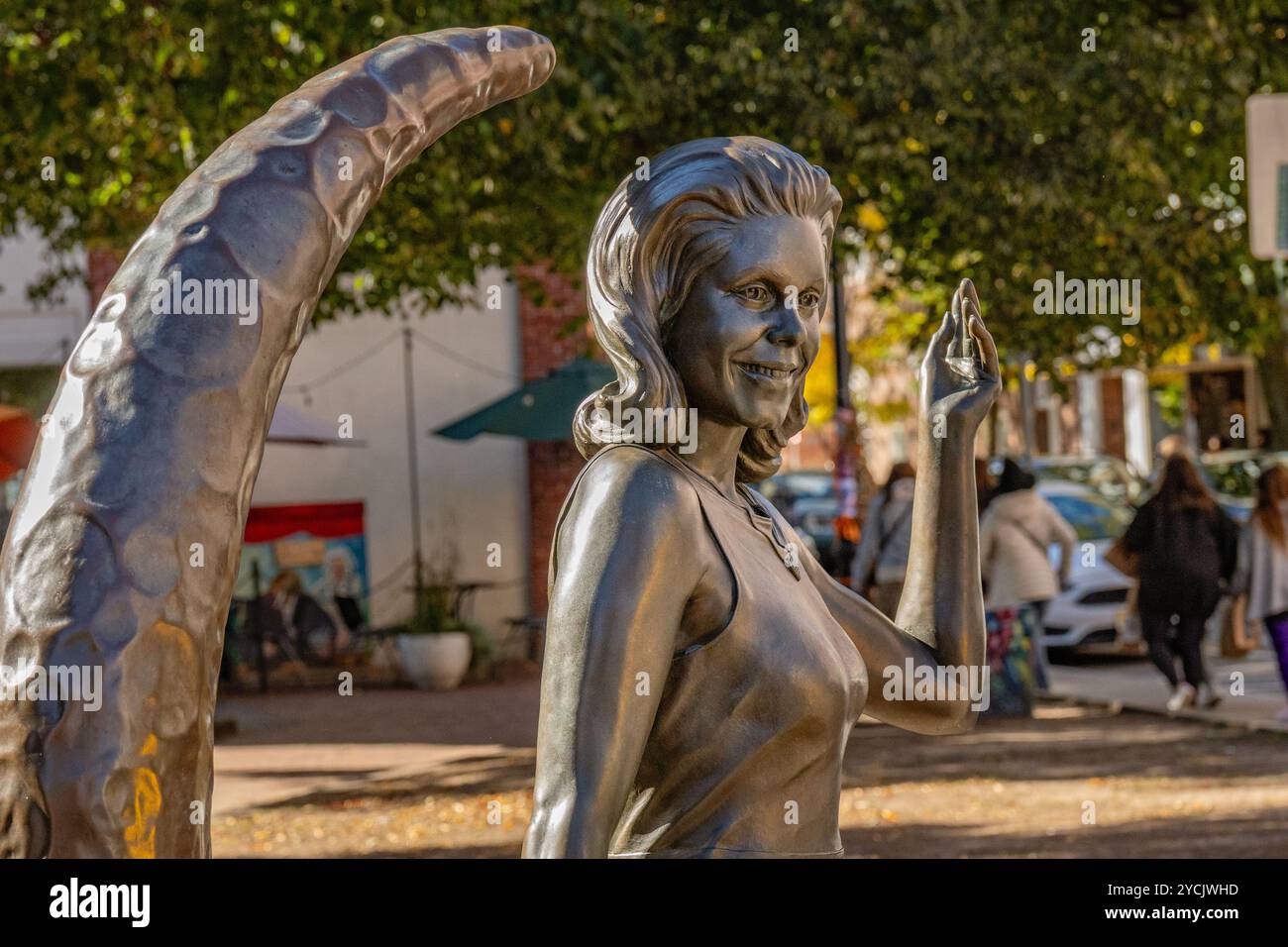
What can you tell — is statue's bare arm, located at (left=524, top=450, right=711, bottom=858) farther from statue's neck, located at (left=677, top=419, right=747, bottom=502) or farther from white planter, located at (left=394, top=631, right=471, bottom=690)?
white planter, located at (left=394, top=631, right=471, bottom=690)

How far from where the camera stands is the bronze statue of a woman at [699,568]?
68.9 inches

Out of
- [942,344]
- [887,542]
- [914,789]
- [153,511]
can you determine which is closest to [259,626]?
[887,542]

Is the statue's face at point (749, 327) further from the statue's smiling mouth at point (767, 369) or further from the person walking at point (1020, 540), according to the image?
the person walking at point (1020, 540)

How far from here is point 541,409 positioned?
16.3 m

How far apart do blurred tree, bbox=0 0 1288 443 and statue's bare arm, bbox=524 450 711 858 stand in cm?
747

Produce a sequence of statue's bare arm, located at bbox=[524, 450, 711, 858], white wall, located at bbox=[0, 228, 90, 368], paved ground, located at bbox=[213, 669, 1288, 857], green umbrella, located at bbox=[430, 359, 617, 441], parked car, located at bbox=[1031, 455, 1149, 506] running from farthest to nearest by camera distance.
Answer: parked car, located at bbox=[1031, 455, 1149, 506] → white wall, located at bbox=[0, 228, 90, 368] → green umbrella, located at bbox=[430, 359, 617, 441] → paved ground, located at bbox=[213, 669, 1288, 857] → statue's bare arm, located at bbox=[524, 450, 711, 858]

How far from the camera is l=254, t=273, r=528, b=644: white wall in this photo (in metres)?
19.0

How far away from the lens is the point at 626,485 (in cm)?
183

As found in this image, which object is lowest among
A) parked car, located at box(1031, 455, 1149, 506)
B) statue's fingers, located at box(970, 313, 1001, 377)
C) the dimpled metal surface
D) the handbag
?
the handbag

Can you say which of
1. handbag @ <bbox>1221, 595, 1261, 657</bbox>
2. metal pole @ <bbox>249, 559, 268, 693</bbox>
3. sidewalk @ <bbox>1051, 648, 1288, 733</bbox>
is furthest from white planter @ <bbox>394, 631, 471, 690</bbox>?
handbag @ <bbox>1221, 595, 1261, 657</bbox>

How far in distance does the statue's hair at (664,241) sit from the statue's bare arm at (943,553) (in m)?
0.37

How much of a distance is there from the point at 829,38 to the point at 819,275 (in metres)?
8.51

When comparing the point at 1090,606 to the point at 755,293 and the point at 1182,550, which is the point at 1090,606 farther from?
the point at 755,293
